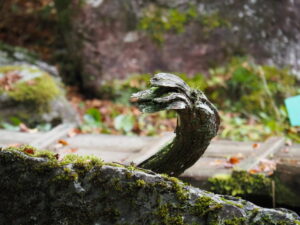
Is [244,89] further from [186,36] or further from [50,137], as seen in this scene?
[50,137]

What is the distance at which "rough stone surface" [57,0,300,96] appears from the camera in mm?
6422

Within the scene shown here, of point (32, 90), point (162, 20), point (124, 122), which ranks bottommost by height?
point (124, 122)

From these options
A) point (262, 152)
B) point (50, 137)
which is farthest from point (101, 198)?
point (50, 137)

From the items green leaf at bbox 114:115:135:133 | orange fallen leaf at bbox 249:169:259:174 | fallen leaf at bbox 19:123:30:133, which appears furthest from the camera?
green leaf at bbox 114:115:135:133

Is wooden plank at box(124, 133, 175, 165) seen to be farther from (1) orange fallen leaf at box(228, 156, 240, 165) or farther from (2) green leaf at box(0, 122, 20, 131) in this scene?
(2) green leaf at box(0, 122, 20, 131)

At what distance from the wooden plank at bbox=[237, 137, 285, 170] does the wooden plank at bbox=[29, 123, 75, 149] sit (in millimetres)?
1497

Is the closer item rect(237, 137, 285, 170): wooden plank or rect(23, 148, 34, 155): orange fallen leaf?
rect(23, 148, 34, 155): orange fallen leaf

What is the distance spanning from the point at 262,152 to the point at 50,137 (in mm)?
1685

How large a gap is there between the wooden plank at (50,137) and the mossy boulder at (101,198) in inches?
69.4

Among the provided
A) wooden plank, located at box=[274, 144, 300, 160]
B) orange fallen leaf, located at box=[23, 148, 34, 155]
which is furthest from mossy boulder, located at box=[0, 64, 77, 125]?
orange fallen leaf, located at box=[23, 148, 34, 155]

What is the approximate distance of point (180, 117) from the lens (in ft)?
6.76

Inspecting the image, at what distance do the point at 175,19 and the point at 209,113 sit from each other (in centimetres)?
464

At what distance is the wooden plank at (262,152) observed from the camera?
314cm

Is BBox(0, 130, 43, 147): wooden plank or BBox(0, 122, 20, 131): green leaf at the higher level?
BBox(0, 122, 20, 131): green leaf
